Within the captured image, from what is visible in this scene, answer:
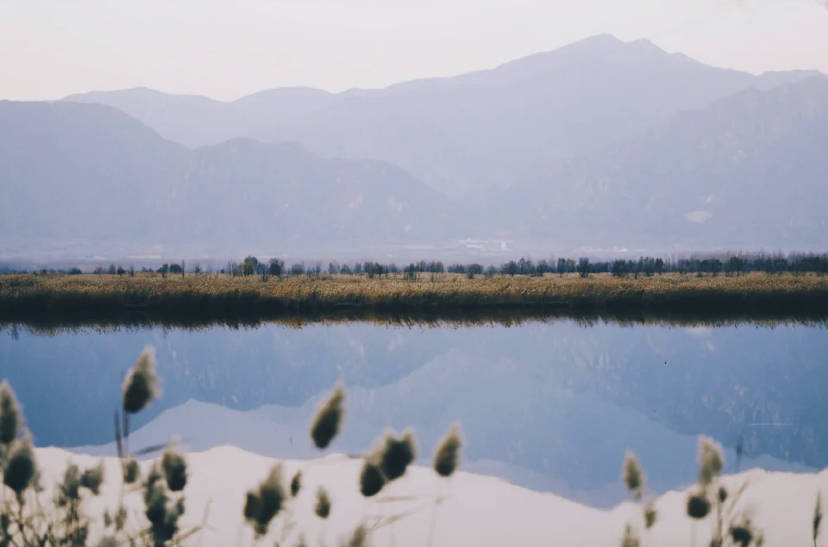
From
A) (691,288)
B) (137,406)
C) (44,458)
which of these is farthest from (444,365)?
(137,406)

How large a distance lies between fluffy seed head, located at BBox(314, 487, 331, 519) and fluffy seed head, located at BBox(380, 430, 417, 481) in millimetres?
813

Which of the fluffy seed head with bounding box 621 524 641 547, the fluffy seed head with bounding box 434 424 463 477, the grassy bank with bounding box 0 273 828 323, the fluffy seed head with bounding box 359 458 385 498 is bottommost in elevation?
the grassy bank with bounding box 0 273 828 323

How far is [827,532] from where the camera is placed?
915 centimetres

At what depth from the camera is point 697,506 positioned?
4.23 m

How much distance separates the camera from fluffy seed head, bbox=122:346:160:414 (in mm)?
3593

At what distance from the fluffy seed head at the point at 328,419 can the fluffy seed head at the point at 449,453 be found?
524 mm

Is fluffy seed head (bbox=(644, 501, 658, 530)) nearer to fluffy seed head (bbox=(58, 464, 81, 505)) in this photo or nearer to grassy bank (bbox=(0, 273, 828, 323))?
fluffy seed head (bbox=(58, 464, 81, 505))

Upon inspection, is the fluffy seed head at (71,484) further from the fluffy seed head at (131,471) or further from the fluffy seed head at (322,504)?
the fluffy seed head at (322,504)

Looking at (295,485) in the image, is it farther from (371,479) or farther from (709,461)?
(709,461)

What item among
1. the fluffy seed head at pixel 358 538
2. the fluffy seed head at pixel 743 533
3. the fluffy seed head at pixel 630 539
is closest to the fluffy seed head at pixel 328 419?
the fluffy seed head at pixel 358 538

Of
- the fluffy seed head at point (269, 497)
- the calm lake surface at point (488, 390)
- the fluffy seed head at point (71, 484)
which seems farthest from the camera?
the calm lake surface at point (488, 390)

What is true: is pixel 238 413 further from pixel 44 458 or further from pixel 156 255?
pixel 156 255

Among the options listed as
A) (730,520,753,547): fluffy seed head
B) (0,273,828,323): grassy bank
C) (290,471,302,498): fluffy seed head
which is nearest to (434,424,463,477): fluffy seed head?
(290,471,302,498): fluffy seed head

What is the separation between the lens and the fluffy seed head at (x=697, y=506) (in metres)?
4.21
